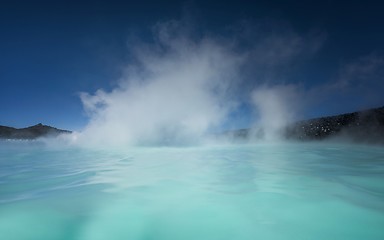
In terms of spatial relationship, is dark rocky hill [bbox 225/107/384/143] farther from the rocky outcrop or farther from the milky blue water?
the milky blue water

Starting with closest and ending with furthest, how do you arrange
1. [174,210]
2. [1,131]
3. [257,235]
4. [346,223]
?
[257,235] → [346,223] → [174,210] → [1,131]

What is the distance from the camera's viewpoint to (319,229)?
8.66 ft

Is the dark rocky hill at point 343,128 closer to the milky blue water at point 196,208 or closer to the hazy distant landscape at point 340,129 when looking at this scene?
the hazy distant landscape at point 340,129

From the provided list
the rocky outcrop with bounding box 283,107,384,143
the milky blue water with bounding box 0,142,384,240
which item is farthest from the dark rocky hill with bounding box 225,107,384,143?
the milky blue water with bounding box 0,142,384,240

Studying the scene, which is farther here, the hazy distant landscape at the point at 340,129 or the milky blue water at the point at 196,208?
the hazy distant landscape at the point at 340,129

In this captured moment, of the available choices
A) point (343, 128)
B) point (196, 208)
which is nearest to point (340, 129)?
point (343, 128)

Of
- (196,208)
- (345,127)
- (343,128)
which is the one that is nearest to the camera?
(196,208)

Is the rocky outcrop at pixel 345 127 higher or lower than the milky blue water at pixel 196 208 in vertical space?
higher

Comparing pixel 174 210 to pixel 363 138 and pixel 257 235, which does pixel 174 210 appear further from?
pixel 363 138

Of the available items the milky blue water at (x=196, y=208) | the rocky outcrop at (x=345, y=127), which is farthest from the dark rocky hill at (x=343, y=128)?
the milky blue water at (x=196, y=208)

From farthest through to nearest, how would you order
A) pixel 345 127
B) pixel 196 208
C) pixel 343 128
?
pixel 343 128 → pixel 345 127 → pixel 196 208

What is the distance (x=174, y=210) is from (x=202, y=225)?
573 millimetres

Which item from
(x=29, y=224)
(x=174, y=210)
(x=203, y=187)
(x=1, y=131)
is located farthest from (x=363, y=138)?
(x=1, y=131)

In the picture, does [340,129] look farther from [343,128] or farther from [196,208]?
[196,208]
